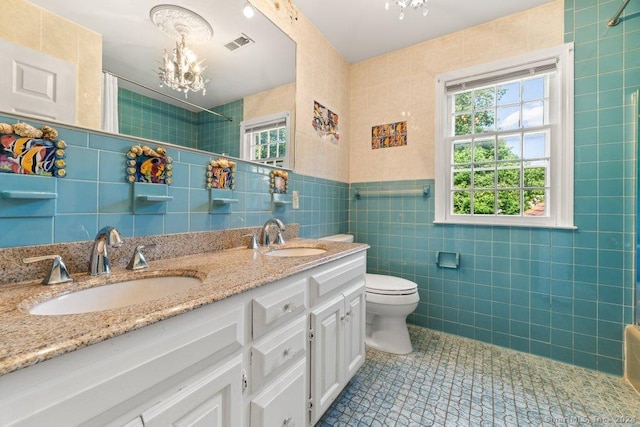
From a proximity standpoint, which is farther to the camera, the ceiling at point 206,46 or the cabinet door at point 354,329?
the cabinet door at point 354,329

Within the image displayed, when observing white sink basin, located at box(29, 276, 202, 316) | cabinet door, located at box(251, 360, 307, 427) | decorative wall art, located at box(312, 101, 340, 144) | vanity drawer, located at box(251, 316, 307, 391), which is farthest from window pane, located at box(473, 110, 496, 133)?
white sink basin, located at box(29, 276, 202, 316)

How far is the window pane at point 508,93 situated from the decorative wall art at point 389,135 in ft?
2.37

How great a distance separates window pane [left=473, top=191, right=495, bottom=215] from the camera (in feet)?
6.93

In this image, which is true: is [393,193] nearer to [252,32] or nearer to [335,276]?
[335,276]

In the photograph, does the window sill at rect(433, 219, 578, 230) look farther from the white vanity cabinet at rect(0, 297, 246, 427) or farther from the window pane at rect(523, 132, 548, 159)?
the white vanity cabinet at rect(0, 297, 246, 427)

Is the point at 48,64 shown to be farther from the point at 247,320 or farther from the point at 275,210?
the point at 275,210

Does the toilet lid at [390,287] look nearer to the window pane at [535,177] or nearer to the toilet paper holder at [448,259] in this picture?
the toilet paper holder at [448,259]

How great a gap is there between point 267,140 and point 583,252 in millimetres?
2203

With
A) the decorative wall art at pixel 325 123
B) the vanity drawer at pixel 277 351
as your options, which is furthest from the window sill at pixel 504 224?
the vanity drawer at pixel 277 351

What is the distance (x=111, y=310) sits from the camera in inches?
23.0

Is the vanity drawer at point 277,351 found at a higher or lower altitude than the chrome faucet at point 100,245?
lower

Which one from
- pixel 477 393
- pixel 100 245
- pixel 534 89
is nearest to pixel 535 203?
pixel 534 89

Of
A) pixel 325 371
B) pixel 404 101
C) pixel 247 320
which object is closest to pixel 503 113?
pixel 404 101

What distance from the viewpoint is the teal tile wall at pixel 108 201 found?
33.3 inches
